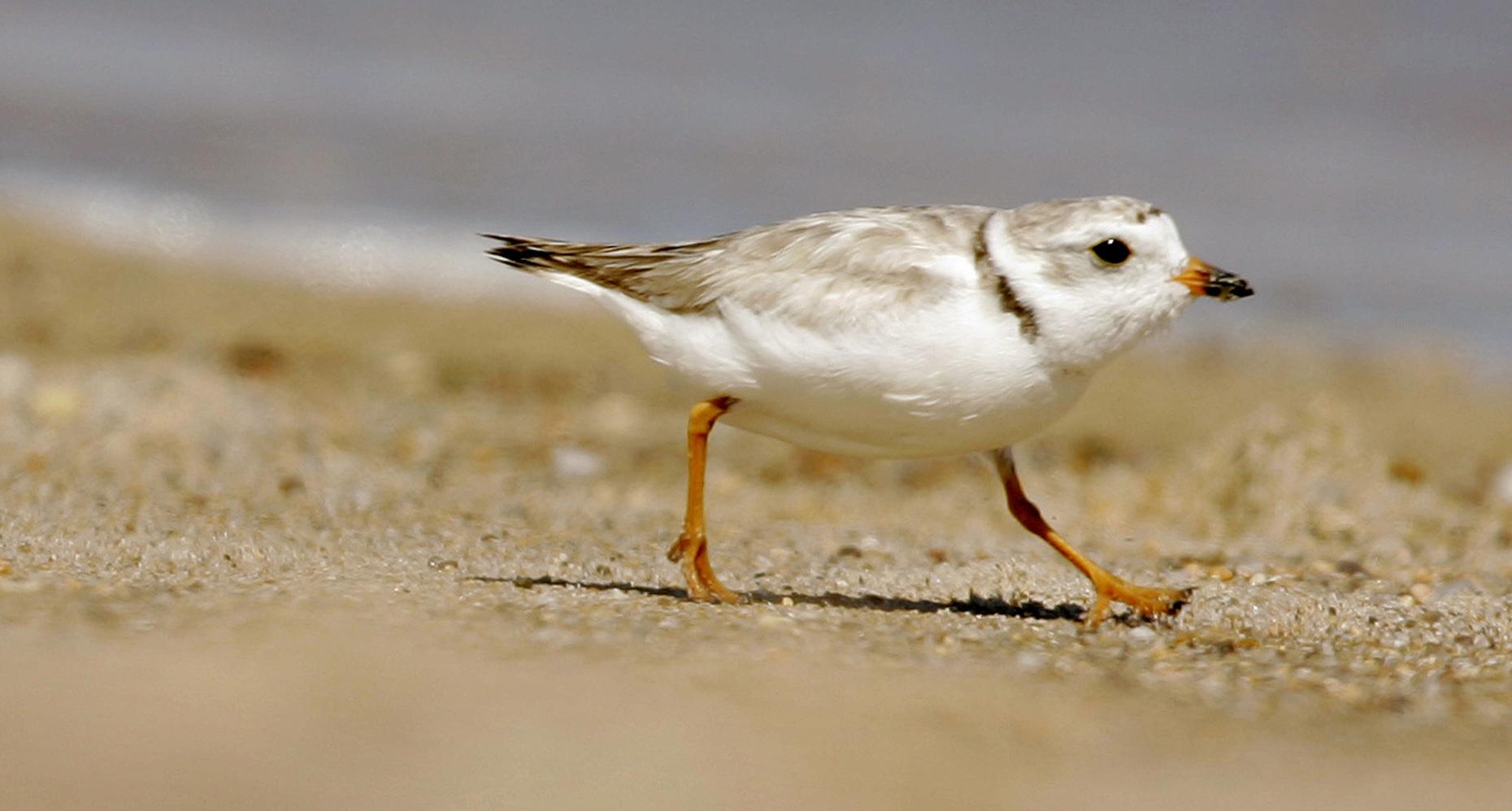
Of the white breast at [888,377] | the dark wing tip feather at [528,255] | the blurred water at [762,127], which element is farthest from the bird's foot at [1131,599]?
the blurred water at [762,127]

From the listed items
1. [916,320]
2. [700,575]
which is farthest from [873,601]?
[916,320]

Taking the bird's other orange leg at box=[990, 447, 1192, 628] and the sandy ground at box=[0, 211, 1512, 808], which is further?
the bird's other orange leg at box=[990, 447, 1192, 628]

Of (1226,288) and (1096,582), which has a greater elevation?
(1226,288)

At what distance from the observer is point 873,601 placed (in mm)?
5266

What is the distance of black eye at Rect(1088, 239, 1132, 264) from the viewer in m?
4.64

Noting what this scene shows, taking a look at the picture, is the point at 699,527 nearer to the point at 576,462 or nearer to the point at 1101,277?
Answer: the point at 1101,277

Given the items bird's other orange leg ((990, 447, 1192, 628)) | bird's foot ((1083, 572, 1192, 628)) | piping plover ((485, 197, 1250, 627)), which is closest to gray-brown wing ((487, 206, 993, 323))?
piping plover ((485, 197, 1250, 627))

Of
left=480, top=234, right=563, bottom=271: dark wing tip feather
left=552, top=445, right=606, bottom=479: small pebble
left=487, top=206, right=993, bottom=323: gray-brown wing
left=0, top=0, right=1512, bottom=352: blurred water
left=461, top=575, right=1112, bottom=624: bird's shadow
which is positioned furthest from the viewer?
left=0, top=0, right=1512, bottom=352: blurred water

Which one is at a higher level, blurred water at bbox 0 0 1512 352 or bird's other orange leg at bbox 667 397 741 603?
blurred water at bbox 0 0 1512 352

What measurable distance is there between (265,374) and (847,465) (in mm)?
2675

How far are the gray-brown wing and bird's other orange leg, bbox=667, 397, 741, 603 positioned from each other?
28cm

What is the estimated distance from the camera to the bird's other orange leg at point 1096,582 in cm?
512

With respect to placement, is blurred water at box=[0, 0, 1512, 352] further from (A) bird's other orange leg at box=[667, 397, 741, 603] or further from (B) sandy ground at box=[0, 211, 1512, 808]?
(A) bird's other orange leg at box=[667, 397, 741, 603]

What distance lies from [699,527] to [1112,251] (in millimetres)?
1318
